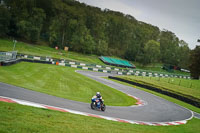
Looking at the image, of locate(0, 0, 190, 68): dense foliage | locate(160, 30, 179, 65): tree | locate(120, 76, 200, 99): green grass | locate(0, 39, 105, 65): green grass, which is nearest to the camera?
locate(120, 76, 200, 99): green grass

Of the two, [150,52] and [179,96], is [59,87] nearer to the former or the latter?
[179,96]

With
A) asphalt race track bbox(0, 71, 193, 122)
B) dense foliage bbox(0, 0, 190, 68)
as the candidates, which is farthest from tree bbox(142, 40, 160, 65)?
asphalt race track bbox(0, 71, 193, 122)

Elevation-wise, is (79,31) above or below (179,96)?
above

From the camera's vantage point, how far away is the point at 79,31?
2997 inches

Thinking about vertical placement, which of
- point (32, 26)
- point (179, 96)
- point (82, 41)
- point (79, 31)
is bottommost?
point (179, 96)

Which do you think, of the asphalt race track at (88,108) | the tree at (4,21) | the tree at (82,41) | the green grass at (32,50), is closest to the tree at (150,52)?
the tree at (82,41)

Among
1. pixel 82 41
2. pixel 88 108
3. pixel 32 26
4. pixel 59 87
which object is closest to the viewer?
pixel 88 108

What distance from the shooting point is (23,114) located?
8047 millimetres

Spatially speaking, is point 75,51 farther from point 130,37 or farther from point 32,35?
point 130,37

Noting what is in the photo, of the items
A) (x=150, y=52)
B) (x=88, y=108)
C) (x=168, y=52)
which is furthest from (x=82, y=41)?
(x=88, y=108)

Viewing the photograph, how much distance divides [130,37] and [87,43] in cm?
3114

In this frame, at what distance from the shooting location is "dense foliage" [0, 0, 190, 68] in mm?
66562

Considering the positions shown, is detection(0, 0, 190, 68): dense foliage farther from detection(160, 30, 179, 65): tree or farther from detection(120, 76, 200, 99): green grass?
detection(120, 76, 200, 99): green grass

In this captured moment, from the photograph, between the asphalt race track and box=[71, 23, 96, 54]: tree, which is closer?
the asphalt race track
